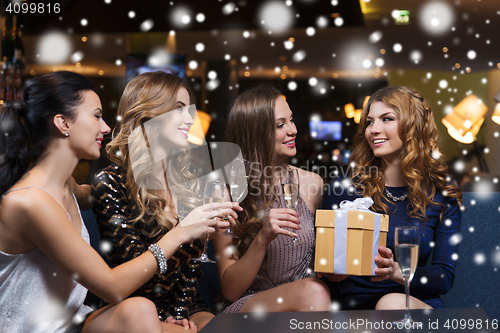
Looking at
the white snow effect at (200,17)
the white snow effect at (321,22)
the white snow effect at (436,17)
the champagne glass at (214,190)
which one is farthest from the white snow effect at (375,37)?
the champagne glass at (214,190)

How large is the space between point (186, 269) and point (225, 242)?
19 cm

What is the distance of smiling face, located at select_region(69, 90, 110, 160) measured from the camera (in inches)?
50.6

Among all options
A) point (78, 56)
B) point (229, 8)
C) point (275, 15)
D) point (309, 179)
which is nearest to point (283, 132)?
point (309, 179)

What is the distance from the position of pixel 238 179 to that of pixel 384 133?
67 centimetres

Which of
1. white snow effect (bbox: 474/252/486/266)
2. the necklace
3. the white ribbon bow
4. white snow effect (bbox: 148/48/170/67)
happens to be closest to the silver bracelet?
the white ribbon bow

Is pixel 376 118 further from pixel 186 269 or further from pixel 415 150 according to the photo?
pixel 186 269

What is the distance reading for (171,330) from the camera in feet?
4.41

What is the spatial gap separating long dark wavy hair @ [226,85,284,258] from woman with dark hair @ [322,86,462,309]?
265 millimetres

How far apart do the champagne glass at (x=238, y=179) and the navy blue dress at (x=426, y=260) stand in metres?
0.38

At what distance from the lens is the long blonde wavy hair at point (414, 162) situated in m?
1.79

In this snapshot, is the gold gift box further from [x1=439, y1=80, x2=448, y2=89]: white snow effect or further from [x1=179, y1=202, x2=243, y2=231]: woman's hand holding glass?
[x1=439, y1=80, x2=448, y2=89]: white snow effect

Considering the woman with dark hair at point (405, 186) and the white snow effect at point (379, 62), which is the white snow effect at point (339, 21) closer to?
the white snow effect at point (379, 62)

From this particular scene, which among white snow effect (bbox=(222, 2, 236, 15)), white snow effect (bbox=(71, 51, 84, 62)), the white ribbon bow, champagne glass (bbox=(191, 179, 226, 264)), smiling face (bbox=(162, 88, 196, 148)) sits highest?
white snow effect (bbox=(222, 2, 236, 15))

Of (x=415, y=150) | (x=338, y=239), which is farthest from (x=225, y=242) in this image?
(x=415, y=150)
